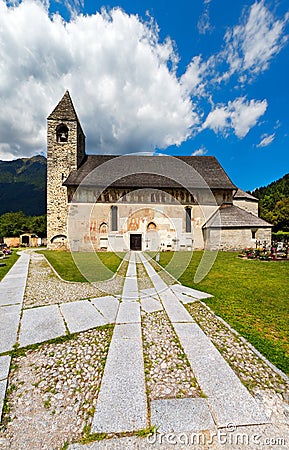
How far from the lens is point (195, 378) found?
266cm

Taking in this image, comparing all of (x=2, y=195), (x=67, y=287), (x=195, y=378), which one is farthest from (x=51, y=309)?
(x=2, y=195)

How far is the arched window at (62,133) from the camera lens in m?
23.0

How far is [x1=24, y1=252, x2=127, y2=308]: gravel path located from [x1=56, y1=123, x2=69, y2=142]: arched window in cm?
1939

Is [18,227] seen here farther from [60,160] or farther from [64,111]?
[64,111]

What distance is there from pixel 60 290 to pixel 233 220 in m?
16.4

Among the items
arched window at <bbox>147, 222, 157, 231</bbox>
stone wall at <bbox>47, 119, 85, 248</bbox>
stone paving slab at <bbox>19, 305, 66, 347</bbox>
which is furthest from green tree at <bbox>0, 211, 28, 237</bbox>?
stone paving slab at <bbox>19, 305, 66, 347</bbox>

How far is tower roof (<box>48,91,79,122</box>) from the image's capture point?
2288 centimetres

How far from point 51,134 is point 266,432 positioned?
26476 mm

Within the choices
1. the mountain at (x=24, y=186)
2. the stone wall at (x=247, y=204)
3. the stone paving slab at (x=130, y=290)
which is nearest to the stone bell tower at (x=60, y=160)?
the stone paving slab at (x=130, y=290)

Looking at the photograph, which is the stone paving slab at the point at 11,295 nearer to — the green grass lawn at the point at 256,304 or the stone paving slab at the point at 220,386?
the stone paving slab at the point at 220,386

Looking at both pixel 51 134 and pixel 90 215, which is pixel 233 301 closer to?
pixel 90 215

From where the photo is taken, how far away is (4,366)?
2873 millimetres

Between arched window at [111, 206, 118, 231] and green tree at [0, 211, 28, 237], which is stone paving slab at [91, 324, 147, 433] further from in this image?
green tree at [0, 211, 28, 237]

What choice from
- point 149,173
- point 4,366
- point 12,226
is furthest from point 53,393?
point 12,226
